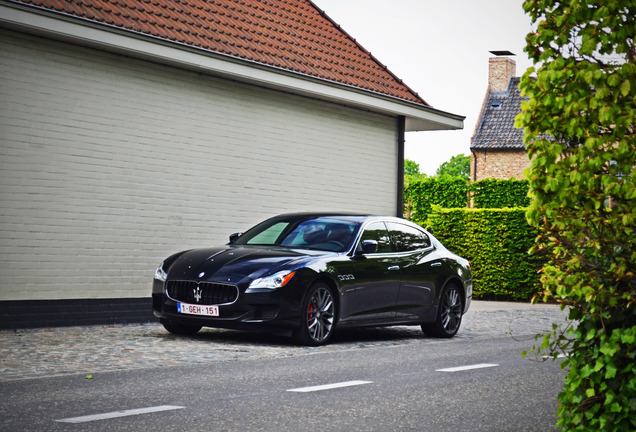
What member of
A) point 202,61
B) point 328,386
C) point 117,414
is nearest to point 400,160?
point 202,61

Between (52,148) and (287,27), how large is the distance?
22.0 ft

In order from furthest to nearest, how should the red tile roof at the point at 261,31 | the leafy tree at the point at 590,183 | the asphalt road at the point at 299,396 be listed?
the red tile roof at the point at 261,31, the asphalt road at the point at 299,396, the leafy tree at the point at 590,183

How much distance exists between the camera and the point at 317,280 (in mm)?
11281

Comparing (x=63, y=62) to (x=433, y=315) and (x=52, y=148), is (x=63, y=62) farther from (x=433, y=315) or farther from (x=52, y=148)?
(x=433, y=315)

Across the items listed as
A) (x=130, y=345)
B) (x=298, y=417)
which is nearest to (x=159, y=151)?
(x=130, y=345)

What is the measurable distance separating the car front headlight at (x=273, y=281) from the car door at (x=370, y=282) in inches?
34.4

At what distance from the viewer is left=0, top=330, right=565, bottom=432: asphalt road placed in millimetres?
6188

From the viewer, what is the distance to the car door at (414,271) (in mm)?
12727

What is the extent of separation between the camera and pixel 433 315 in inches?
518

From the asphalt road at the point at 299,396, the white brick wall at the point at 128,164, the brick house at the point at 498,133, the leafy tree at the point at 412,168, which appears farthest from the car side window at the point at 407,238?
the leafy tree at the point at 412,168

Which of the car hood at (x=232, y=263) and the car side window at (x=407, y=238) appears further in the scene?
the car side window at (x=407, y=238)

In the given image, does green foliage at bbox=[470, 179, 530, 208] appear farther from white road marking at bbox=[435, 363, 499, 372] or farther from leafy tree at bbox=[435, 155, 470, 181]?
leafy tree at bbox=[435, 155, 470, 181]

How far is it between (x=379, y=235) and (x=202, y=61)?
13.2 ft

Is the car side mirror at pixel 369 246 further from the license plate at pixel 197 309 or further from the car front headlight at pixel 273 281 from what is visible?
the license plate at pixel 197 309
